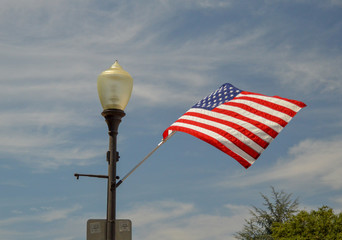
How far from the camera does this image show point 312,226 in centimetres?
3666

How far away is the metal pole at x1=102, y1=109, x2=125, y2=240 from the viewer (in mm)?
7695

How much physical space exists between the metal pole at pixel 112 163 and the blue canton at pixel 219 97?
3.69m

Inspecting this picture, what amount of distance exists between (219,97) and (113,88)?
14.4ft

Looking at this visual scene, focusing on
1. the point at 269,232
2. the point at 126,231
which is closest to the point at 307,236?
the point at 269,232

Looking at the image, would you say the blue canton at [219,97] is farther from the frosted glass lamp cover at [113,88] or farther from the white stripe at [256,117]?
the frosted glass lamp cover at [113,88]

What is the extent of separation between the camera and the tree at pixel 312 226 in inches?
1419

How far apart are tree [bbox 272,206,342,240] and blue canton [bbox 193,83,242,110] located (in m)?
26.7

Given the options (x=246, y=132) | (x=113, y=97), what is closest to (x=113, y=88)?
(x=113, y=97)

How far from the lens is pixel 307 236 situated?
119ft

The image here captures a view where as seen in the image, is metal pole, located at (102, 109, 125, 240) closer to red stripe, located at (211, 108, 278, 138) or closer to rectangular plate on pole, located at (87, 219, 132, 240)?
rectangular plate on pole, located at (87, 219, 132, 240)

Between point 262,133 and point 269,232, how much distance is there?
3432cm

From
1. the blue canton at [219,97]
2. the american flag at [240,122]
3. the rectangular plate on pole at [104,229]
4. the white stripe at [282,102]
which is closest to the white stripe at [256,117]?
the american flag at [240,122]

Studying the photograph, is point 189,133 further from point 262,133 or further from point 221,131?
point 262,133

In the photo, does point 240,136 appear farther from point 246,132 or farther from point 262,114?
point 262,114
